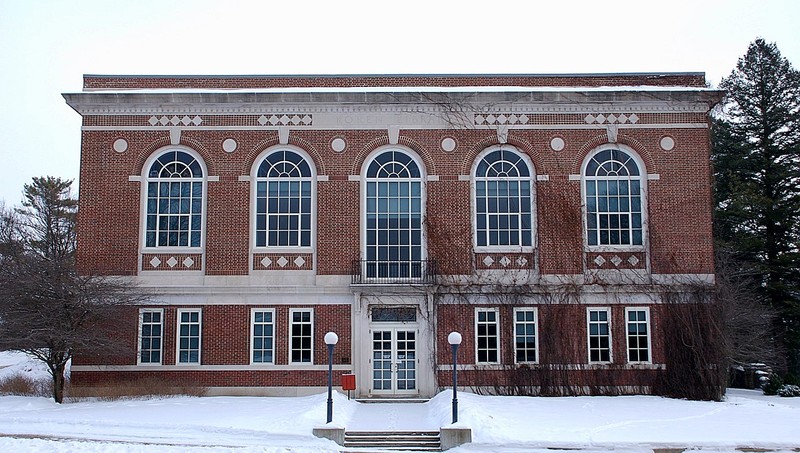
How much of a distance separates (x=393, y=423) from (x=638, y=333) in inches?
361

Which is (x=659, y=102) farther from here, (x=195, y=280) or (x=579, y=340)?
(x=195, y=280)

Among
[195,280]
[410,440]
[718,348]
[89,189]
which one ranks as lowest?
[410,440]

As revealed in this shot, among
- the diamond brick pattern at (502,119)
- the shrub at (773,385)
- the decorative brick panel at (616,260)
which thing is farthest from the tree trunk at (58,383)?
the shrub at (773,385)

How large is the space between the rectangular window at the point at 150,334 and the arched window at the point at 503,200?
10.1m

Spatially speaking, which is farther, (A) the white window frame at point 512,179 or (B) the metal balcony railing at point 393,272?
(A) the white window frame at point 512,179

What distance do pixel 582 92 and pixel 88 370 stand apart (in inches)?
686

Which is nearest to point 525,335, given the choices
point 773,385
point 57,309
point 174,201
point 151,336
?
point 773,385

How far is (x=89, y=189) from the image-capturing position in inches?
972

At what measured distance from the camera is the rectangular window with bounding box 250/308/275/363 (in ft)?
78.4

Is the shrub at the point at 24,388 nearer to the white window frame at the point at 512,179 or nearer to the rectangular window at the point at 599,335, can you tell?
the white window frame at the point at 512,179

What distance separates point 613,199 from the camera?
2489 centimetres

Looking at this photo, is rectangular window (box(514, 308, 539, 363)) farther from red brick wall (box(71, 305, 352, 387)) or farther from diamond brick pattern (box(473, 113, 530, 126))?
diamond brick pattern (box(473, 113, 530, 126))

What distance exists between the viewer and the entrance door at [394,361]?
23.8m

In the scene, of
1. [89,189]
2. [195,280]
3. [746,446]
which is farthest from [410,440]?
[89,189]
